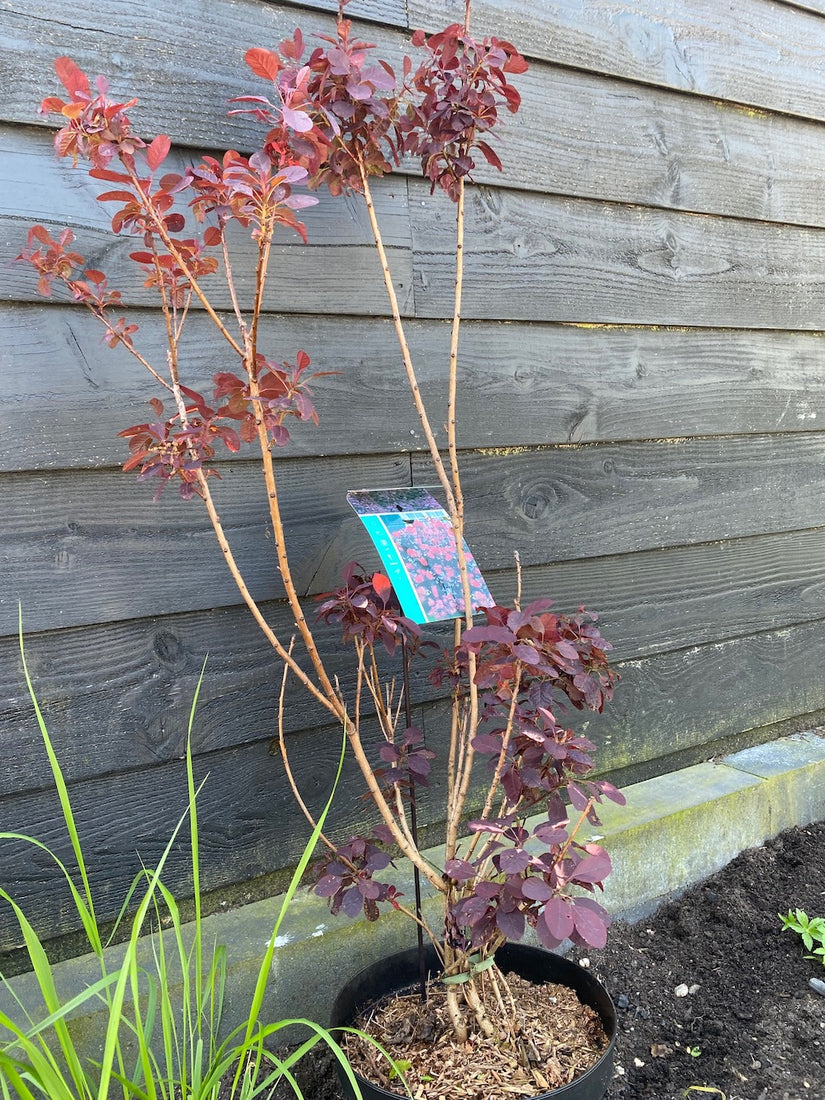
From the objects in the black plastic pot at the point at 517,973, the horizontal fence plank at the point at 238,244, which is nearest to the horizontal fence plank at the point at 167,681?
the black plastic pot at the point at 517,973

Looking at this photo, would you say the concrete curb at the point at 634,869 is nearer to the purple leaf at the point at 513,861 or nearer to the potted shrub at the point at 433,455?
the potted shrub at the point at 433,455

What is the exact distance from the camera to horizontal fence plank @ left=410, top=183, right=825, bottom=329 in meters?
1.77

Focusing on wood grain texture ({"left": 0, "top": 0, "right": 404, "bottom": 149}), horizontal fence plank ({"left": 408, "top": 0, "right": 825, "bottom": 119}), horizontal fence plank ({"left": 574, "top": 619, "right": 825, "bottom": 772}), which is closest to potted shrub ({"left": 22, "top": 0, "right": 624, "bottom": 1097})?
wood grain texture ({"left": 0, "top": 0, "right": 404, "bottom": 149})

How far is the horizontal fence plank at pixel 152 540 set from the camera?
54.6 inches

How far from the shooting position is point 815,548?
2.51 metres

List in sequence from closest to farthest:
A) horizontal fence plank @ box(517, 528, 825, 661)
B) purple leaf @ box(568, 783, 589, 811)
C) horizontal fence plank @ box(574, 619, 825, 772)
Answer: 1. purple leaf @ box(568, 783, 589, 811)
2. horizontal fence plank @ box(517, 528, 825, 661)
3. horizontal fence plank @ box(574, 619, 825, 772)

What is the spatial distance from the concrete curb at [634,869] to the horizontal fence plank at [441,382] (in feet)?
2.85

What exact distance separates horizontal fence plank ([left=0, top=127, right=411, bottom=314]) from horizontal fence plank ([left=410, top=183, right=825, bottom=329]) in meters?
0.09

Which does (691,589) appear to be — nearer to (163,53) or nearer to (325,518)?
(325,518)

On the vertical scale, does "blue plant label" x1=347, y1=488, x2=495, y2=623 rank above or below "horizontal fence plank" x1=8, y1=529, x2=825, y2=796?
above

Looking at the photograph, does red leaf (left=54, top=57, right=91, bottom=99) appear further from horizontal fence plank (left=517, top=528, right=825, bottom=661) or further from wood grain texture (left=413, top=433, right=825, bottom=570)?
horizontal fence plank (left=517, top=528, right=825, bottom=661)

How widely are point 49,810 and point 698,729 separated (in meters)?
1.65

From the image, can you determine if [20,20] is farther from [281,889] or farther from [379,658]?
[281,889]

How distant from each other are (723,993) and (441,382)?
1.36m
